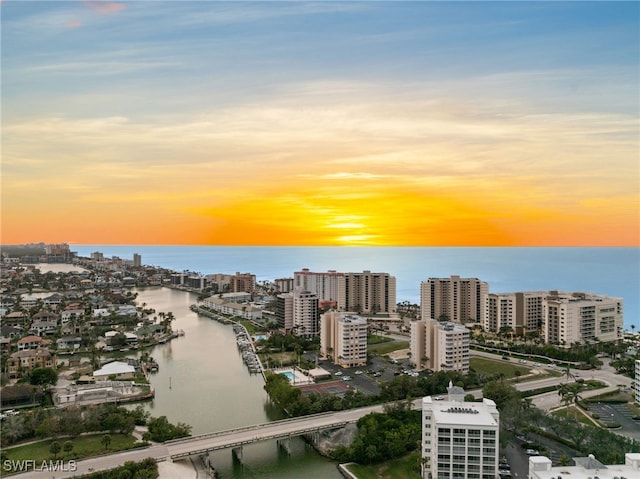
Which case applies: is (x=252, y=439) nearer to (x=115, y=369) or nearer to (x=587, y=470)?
(x=587, y=470)

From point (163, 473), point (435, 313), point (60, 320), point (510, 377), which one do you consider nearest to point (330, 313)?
point (510, 377)

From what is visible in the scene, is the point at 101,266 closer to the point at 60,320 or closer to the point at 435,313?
the point at 60,320

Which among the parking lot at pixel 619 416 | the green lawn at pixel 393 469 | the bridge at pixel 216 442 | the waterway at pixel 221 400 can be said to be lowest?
the waterway at pixel 221 400

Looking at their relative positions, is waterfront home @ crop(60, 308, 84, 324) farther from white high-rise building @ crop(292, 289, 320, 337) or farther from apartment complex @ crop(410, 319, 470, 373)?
apartment complex @ crop(410, 319, 470, 373)

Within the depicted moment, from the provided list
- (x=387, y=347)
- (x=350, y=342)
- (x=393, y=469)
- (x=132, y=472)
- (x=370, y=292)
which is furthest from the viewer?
(x=370, y=292)

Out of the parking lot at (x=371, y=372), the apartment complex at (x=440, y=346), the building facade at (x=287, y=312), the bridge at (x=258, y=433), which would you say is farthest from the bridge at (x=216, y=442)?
the building facade at (x=287, y=312)

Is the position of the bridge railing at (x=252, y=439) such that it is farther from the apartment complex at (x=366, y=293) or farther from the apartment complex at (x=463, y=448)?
the apartment complex at (x=366, y=293)

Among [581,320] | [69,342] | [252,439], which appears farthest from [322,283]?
[252,439]
